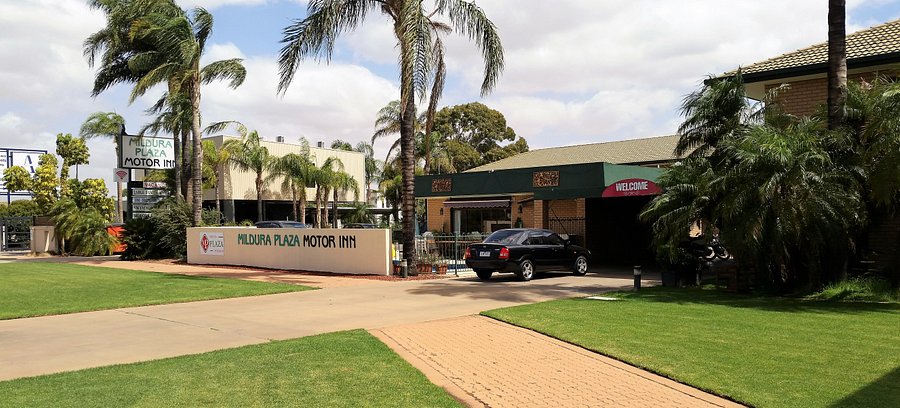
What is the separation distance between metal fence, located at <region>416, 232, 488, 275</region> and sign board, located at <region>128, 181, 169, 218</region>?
19043 millimetres

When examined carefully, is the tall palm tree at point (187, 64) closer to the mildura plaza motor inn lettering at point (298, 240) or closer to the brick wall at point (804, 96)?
the mildura plaza motor inn lettering at point (298, 240)

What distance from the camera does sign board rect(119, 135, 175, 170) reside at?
35.5 metres

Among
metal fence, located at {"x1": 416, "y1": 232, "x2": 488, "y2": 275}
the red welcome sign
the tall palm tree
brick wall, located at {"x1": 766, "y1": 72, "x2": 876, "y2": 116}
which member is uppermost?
the tall palm tree

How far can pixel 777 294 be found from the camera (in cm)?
1527

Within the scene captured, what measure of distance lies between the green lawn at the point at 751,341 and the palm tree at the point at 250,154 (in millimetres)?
42296

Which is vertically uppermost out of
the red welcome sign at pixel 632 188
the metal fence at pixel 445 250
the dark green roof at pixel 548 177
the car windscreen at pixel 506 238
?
the dark green roof at pixel 548 177

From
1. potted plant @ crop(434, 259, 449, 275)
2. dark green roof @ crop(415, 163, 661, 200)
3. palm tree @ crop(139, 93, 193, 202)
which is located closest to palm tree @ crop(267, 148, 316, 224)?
palm tree @ crop(139, 93, 193, 202)

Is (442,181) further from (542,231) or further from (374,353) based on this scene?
(374,353)

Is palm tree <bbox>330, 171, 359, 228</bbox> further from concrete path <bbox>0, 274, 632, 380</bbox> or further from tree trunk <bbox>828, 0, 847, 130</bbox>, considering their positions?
tree trunk <bbox>828, 0, 847, 130</bbox>

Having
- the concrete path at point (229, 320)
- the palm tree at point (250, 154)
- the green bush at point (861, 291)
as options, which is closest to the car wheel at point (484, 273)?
the concrete path at point (229, 320)

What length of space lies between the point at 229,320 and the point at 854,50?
16906 mm

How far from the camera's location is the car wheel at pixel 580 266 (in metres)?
21.6

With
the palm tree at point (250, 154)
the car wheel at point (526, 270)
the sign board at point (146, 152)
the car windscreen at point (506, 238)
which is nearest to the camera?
the car wheel at point (526, 270)

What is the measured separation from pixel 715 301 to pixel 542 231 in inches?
297
